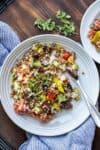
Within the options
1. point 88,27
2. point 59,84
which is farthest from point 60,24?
point 59,84

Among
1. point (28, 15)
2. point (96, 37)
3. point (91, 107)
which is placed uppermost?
point (28, 15)

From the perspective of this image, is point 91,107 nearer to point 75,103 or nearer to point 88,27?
point 75,103

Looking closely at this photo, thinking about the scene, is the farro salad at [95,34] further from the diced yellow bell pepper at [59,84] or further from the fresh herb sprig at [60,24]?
the diced yellow bell pepper at [59,84]

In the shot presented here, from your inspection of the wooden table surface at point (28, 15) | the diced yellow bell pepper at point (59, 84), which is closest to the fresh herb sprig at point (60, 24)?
the wooden table surface at point (28, 15)

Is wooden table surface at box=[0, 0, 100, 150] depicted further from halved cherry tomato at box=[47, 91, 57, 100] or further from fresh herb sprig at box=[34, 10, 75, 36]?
halved cherry tomato at box=[47, 91, 57, 100]

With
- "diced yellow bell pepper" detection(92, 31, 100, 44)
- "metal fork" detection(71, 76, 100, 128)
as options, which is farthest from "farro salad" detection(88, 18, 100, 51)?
"metal fork" detection(71, 76, 100, 128)

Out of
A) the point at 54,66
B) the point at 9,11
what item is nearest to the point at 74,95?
the point at 54,66
